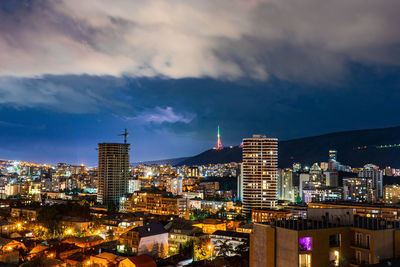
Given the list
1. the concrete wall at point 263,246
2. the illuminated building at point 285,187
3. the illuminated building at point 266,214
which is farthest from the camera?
the illuminated building at point 285,187

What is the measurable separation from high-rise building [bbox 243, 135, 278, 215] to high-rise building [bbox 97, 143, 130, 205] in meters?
18.1

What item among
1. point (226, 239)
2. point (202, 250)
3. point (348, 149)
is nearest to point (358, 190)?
point (226, 239)

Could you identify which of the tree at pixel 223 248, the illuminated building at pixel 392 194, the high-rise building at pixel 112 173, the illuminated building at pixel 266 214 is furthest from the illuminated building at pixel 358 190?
the tree at pixel 223 248

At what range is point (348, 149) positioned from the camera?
98562 millimetres

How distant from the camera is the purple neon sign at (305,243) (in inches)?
288

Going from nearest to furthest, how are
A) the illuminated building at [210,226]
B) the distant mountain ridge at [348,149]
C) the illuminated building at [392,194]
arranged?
the illuminated building at [210,226] → the illuminated building at [392,194] → the distant mountain ridge at [348,149]

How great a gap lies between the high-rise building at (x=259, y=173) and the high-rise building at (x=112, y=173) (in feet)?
59.5

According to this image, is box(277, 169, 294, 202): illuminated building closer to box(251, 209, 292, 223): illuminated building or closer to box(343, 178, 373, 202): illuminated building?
box(343, 178, 373, 202): illuminated building

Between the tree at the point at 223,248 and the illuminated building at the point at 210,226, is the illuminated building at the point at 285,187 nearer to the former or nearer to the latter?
the illuminated building at the point at 210,226

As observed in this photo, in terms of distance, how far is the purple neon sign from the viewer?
24.0ft

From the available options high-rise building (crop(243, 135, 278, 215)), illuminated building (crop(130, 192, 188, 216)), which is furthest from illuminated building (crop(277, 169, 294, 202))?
illuminated building (crop(130, 192, 188, 216))

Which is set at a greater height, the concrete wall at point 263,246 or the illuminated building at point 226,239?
the concrete wall at point 263,246

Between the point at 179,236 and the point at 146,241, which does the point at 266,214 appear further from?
the point at 146,241

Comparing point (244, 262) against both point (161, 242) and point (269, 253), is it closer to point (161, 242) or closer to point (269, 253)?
point (269, 253)
